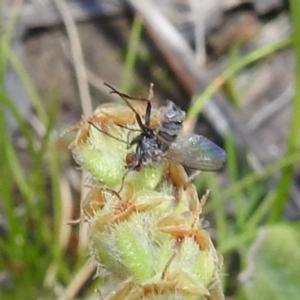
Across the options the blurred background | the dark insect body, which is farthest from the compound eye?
the blurred background

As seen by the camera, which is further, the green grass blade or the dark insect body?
the green grass blade

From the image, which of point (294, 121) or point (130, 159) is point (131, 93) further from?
point (130, 159)

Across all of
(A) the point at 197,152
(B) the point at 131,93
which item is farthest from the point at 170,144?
(B) the point at 131,93

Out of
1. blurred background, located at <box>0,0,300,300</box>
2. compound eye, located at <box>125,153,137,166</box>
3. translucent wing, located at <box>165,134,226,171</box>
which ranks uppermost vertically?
compound eye, located at <box>125,153,137,166</box>

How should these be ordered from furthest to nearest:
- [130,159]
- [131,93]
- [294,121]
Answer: [131,93], [294,121], [130,159]

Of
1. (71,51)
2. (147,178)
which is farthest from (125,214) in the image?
(71,51)

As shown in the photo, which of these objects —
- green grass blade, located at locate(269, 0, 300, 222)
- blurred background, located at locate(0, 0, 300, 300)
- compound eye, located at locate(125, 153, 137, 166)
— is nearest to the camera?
compound eye, located at locate(125, 153, 137, 166)

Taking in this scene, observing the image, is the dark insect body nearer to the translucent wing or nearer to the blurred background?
the translucent wing

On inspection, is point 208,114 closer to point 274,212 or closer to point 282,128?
point 282,128
